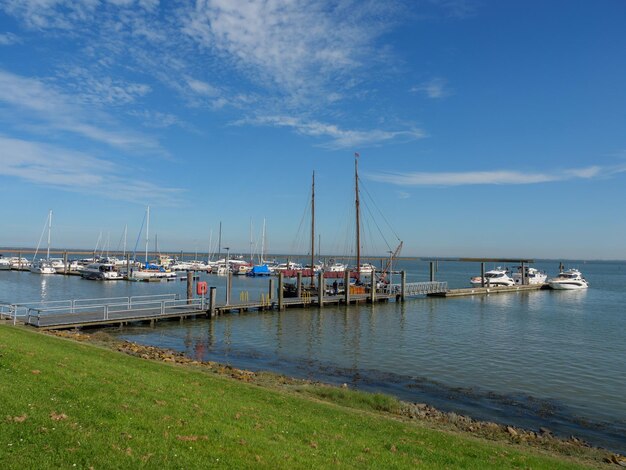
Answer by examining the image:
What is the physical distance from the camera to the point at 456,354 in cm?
3192

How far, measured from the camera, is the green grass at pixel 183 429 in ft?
28.9

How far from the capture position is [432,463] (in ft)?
37.4

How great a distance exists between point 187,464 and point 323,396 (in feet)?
37.8

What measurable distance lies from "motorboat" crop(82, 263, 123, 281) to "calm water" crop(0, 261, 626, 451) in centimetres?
3891

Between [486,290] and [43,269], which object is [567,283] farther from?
[43,269]

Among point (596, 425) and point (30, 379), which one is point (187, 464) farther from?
point (596, 425)

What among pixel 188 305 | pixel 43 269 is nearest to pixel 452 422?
pixel 188 305

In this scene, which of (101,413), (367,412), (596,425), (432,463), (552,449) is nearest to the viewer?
(101,413)

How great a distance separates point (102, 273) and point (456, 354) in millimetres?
81539

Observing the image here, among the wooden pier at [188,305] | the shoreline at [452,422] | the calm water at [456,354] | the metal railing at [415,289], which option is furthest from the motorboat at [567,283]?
the shoreline at [452,422]

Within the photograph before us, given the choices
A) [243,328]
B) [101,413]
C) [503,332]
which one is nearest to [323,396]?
[101,413]

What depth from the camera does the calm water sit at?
21.3m

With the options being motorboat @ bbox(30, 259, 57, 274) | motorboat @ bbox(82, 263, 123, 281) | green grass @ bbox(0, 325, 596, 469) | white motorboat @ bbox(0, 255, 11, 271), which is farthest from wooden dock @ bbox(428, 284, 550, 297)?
white motorboat @ bbox(0, 255, 11, 271)

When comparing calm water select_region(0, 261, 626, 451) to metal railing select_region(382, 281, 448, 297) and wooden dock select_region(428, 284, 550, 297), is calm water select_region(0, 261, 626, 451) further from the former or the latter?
wooden dock select_region(428, 284, 550, 297)
